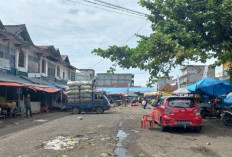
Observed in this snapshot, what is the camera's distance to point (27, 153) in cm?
759

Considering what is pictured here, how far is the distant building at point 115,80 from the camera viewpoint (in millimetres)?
79188

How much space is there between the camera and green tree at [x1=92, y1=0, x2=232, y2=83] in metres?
12.5

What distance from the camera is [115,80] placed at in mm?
80250

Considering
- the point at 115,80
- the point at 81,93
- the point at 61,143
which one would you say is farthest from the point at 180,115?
the point at 115,80

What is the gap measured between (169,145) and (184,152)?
1.08 metres

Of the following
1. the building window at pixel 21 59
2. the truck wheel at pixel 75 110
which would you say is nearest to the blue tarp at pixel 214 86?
the truck wheel at pixel 75 110

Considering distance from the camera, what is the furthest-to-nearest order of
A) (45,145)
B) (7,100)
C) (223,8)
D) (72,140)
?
1. (7,100)
2. (223,8)
3. (72,140)
4. (45,145)

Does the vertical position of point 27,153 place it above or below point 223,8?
below

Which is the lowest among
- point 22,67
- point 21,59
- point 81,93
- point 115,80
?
point 81,93

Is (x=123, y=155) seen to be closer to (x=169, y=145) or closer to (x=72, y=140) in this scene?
(x=169, y=145)

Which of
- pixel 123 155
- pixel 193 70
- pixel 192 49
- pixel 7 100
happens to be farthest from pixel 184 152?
pixel 193 70

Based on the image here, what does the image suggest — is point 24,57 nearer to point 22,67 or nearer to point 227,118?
point 22,67

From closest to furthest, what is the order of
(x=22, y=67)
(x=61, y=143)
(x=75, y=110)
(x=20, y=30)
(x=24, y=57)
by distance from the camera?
(x=61, y=143) → (x=75, y=110) → (x=22, y=67) → (x=20, y=30) → (x=24, y=57)

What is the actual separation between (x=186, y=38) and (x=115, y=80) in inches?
2662
